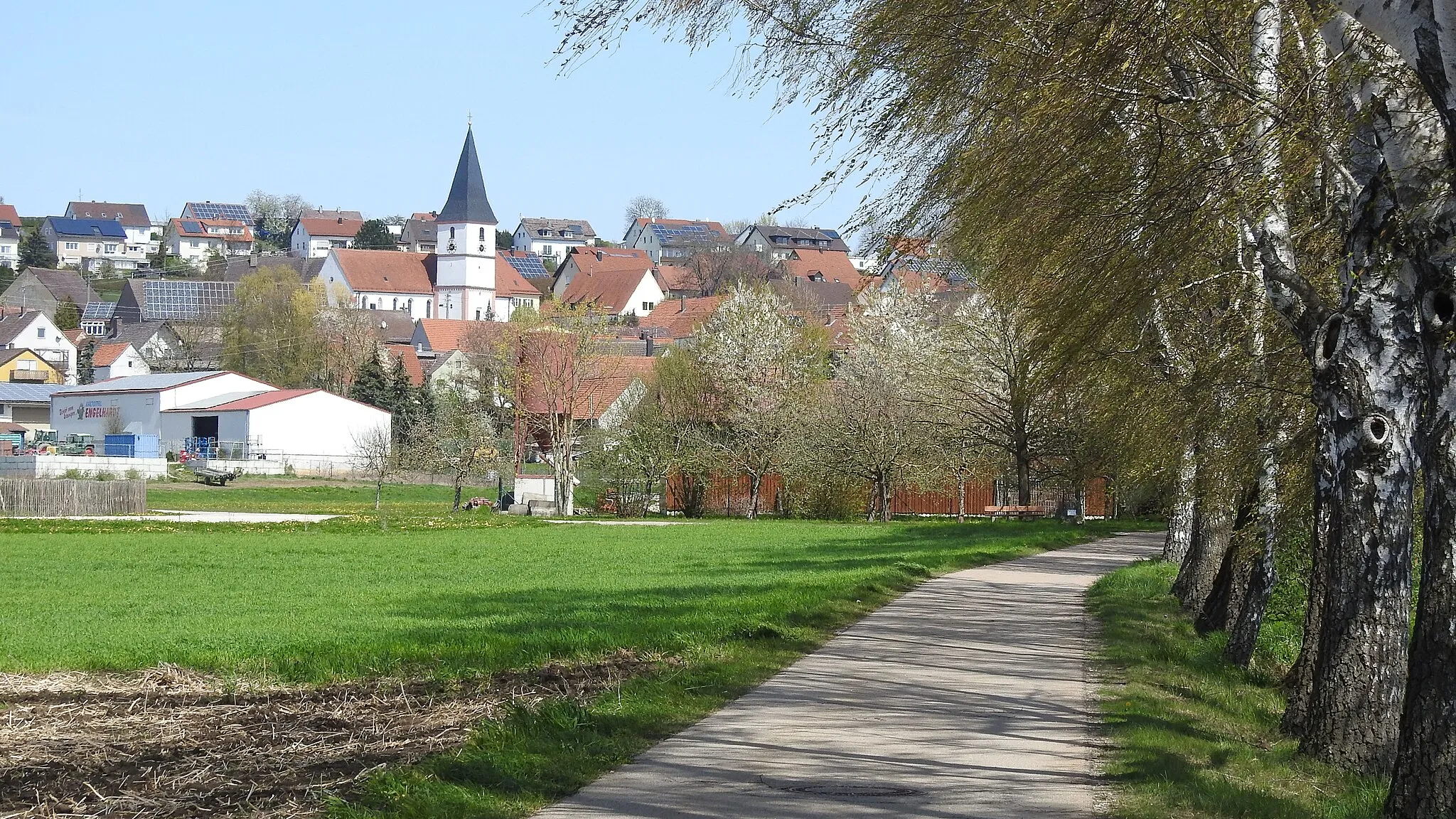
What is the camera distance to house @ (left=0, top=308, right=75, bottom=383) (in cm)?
12625

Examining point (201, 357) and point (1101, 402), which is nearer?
point (1101, 402)

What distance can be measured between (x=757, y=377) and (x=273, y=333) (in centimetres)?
5582

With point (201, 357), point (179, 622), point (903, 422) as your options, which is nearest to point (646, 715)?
point (179, 622)

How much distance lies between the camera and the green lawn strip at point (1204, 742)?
23.6ft

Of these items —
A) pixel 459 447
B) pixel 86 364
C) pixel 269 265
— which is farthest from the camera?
pixel 269 265

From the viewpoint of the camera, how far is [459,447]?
53.6 metres

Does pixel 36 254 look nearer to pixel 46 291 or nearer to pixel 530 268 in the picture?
pixel 46 291

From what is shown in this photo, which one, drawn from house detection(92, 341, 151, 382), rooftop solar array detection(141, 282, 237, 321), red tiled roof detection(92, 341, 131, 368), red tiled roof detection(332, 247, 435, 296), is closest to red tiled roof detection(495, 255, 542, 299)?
red tiled roof detection(332, 247, 435, 296)

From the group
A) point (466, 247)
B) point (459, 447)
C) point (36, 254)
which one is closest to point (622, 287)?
point (466, 247)

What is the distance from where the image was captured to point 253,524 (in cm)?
3791

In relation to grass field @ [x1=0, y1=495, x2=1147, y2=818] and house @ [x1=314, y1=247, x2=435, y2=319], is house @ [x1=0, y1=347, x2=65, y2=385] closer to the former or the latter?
house @ [x1=314, y1=247, x2=435, y2=319]

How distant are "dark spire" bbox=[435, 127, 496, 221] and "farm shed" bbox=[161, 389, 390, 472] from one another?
7635 centimetres

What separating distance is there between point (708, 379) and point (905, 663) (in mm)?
42676

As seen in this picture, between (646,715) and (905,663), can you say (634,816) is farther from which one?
(905,663)
